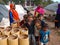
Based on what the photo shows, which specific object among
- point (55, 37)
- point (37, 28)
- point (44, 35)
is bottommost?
point (55, 37)

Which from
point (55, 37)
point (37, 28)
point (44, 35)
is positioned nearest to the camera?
point (44, 35)

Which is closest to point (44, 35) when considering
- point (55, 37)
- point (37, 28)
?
point (37, 28)

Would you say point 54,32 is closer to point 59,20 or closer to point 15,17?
point 59,20

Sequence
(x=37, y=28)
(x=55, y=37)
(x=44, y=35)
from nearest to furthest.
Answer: (x=44, y=35)
(x=37, y=28)
(x=55, y=37)

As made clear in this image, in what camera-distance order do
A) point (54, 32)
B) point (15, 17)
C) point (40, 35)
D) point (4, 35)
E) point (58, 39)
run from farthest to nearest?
point (54, 32), point (58, 39), point (15, 17), point (40, 35), point (4, 35)

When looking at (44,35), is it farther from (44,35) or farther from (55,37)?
(55,37)

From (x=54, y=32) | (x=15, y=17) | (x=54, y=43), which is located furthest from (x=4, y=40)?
(x=54, y=32)

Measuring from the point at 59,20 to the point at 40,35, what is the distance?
4388mm

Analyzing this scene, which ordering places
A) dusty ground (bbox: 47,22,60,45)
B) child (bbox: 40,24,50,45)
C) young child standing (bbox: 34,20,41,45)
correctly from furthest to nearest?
dusty ground (bbox: 47,22,60,45)
young child standing (bbox: 34,20,41,45)
child (bbox: 40,24,50,45)

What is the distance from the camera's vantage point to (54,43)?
709 centimetres

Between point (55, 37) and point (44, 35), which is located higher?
point (44, 35)

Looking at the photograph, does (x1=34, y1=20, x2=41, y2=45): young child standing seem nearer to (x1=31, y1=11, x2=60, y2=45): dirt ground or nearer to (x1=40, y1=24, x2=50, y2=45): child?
(x1=40, y1=24, x2=50, y2=45): child

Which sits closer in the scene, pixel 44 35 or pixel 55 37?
pixel 44 35

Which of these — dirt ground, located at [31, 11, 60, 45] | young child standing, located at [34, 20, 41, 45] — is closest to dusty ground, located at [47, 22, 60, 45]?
dirt ground, located at [31, 11, 60, 45]
